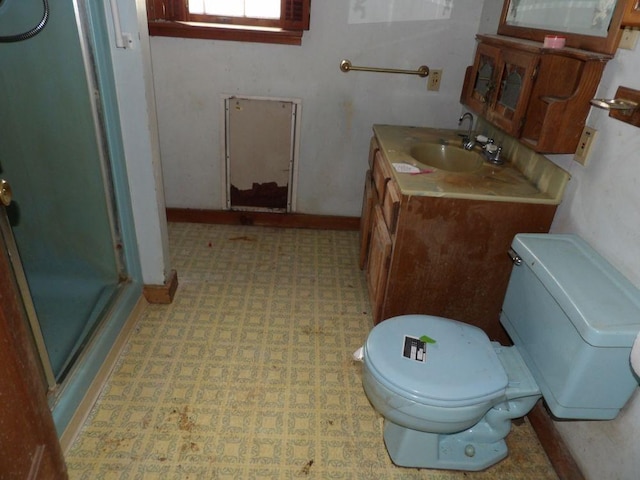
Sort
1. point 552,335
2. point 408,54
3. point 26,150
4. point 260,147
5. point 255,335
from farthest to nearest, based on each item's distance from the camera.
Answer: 1. point 260,147
2. point 408,54
3. point 255,335
4. point 26,150
5. point 552,335

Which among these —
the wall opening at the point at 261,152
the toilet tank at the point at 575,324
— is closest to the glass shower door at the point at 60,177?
the wall opening at the point at 261,152

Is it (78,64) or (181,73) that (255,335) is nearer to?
(78,64)

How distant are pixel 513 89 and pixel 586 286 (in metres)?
0.85

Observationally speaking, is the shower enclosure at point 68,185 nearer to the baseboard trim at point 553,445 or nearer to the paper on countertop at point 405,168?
the paper on countertop at point 405,168

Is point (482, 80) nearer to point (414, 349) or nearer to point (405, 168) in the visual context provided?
point (405, 168)

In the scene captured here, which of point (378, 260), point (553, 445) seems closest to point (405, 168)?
point (378, 260)

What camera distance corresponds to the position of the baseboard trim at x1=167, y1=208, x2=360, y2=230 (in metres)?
2.80

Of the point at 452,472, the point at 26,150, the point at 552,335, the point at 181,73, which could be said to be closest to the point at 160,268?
the point at 26,150

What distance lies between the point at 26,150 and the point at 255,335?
3.86 feet

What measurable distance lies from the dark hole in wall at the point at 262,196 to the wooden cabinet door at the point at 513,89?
1366 millimetres

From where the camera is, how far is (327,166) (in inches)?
105

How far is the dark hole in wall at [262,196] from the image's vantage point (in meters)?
2.73

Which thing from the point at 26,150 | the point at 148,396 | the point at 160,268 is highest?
the point at 26,150

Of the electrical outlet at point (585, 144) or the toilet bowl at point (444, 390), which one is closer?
the toilet bowl at point (444, 390)
